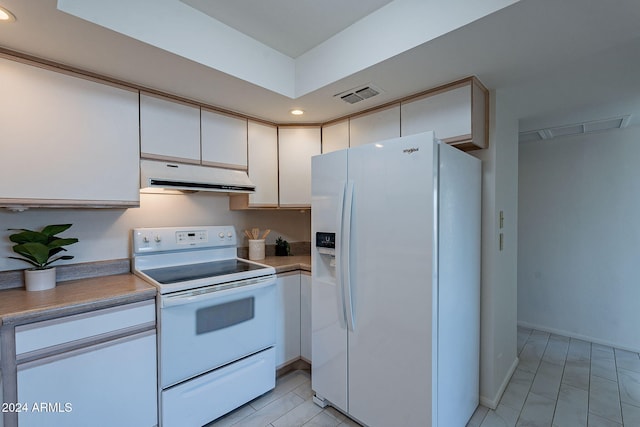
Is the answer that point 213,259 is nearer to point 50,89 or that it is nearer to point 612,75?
point 50,89

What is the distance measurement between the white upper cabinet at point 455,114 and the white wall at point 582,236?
2039 millimetres

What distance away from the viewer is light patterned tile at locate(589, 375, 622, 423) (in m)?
2.05

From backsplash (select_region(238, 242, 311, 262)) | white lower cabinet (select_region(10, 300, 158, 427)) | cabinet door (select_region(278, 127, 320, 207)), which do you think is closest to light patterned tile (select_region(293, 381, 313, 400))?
white lower cabinet (select_region(10, 300, 158, 427))

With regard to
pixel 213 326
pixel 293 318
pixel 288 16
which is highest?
pixel 288 16

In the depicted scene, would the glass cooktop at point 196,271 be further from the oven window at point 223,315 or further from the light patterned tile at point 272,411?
the light patterned tile at point 272,411

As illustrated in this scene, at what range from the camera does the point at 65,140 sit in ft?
5.58

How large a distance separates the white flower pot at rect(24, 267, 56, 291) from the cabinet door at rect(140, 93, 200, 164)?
898 millimetres

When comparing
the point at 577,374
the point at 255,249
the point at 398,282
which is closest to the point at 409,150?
the point at 398,282

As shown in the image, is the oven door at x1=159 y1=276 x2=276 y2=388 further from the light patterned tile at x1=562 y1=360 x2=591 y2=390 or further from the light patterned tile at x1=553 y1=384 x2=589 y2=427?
the light patterned tile at x1=562 y1=360 x2=591 y2=390

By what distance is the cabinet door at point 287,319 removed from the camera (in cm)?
239

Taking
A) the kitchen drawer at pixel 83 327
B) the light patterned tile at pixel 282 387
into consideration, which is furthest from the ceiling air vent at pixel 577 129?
the kitchen drawer at pixel 83 327

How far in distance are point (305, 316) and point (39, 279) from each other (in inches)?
70.4

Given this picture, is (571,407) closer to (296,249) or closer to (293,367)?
(293,367)

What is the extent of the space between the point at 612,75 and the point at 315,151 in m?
2.19
